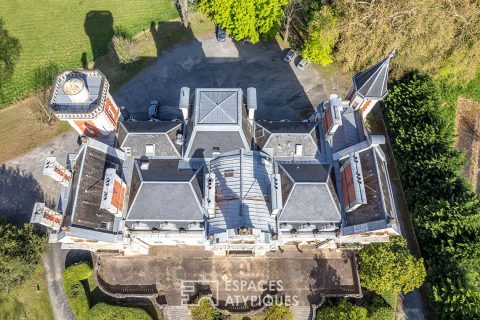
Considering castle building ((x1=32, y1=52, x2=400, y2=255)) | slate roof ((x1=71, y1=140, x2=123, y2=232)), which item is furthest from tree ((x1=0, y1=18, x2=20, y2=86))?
slate roof ((x1=71, y1=140, x2=123, y2=232))

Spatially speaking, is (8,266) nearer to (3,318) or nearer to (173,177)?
(3,318)

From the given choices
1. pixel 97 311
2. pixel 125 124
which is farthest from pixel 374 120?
pixel 97 311

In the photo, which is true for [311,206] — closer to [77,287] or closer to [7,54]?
[77,287]

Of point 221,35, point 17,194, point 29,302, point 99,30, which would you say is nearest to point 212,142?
point 221,35

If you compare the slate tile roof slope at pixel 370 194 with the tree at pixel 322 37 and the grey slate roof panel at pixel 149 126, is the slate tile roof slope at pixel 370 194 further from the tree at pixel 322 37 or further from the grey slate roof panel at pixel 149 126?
the grey slate roof panel at pixel 149 126

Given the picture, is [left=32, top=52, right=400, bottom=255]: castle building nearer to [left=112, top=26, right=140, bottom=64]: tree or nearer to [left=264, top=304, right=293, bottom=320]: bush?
[left=264, top=304, right=293, bottom=320]: bush

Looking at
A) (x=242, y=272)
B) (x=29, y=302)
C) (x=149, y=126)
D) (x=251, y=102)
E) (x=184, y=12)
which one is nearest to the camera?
(x=251, y=102)

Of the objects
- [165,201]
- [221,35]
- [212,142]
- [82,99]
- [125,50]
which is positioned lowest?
[165,201]
